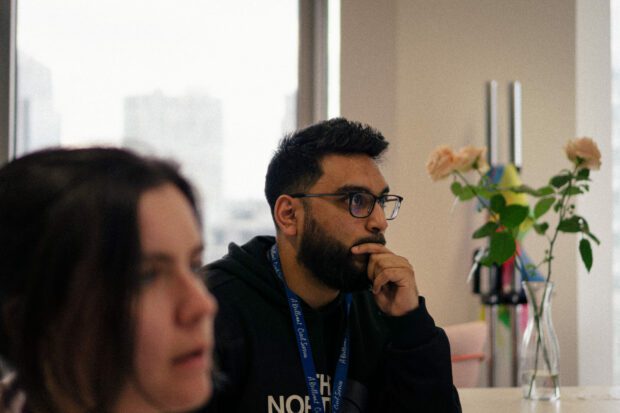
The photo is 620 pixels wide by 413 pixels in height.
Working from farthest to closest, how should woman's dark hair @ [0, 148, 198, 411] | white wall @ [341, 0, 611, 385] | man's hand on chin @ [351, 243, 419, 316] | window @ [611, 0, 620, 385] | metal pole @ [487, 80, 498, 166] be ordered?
window @ [611, 0, 620, 385], metal pole @ [487, 80, 498, 166], white wall @ [341, 0, 611, 385], man's hand on chin @ [351, 243, 419, 316], woman's dark hair @ [0, 148, 198, 411]

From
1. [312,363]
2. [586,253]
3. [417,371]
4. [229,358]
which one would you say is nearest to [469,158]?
[586,253]

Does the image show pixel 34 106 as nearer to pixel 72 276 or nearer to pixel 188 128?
pixel 188 128

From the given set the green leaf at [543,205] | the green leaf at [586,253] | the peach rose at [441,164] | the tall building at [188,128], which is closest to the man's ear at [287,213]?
the peach rose at [441,164]

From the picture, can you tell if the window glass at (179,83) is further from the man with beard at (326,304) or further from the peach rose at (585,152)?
the peach rose at (585,152)

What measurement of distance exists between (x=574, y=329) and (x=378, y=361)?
2318mm

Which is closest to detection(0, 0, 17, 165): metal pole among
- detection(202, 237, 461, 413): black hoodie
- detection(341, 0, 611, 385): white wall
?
detection(341, 0, 611, 385): white wall

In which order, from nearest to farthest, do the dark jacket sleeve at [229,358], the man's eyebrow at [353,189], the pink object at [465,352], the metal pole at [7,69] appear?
1. the dark jacket sleeve at [229,358]
2. the man's eyebrow at [353,189]
3. the pink object at [465,352]
4. the metal pole at [7,69]

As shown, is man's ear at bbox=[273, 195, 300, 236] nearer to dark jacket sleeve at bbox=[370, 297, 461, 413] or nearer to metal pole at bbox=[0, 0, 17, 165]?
dark jacket sleeve at bbox=[370, 297, 461, 413]

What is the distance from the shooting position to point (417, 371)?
200 cm

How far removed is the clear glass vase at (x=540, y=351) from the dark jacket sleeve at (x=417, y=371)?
0.48 m

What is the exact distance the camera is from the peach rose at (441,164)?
8.66 feet

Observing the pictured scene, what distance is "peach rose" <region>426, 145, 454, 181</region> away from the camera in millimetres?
2639

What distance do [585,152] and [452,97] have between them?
5.00 feet

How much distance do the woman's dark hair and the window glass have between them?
2932 mm
